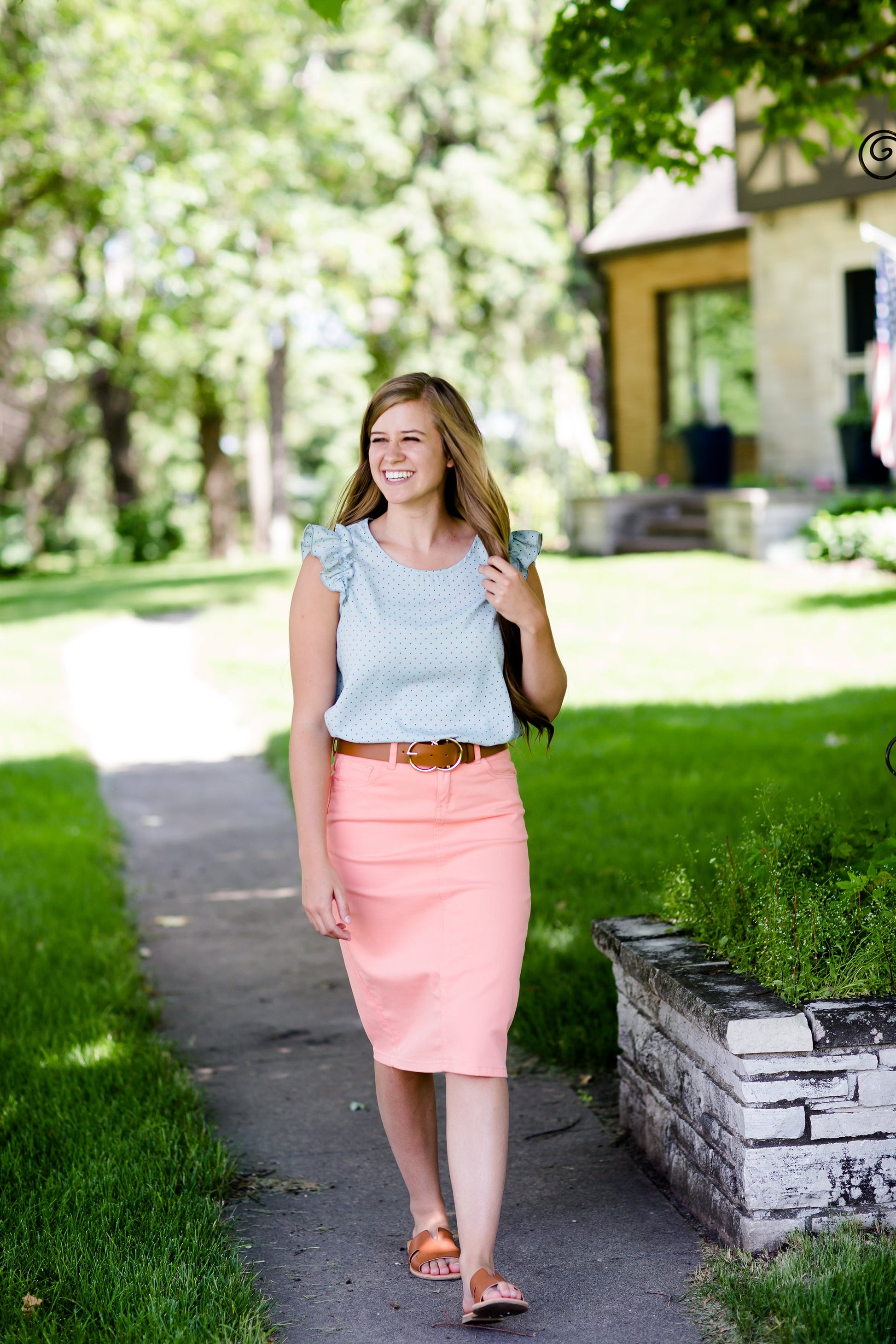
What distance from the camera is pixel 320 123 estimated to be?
22188 mm

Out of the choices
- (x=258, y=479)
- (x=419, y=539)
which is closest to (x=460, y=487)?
(x=419, y=539)

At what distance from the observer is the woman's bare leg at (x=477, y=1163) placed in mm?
2992

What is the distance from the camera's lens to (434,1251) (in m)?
3.27

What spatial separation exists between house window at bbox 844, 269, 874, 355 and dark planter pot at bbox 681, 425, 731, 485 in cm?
233

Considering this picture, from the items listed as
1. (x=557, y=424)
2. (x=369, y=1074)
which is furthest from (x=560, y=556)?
(x=369, y=1074)

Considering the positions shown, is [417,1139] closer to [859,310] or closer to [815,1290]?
[815,1290]

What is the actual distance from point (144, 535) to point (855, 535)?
67.2 ft

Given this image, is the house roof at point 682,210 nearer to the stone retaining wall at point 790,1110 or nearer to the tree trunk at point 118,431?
the tree trunk at point 118,431

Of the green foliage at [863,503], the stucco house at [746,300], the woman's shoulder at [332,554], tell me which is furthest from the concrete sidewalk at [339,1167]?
the stucco house at [746,300]

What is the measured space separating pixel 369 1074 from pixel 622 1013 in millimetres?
1003

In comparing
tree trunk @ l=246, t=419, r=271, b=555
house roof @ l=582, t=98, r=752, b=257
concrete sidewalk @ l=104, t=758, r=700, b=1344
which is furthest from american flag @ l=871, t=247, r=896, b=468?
tree trunk @ l=246, t=419, r=271, b=555

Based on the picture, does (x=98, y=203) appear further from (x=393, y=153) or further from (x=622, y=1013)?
(x=622, y=1013)

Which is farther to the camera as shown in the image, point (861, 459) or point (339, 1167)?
point (861, 459)

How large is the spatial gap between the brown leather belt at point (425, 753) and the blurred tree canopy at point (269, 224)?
363 inches
